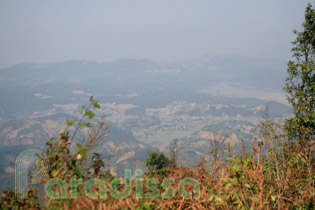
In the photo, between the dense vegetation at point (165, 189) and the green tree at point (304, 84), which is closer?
the dense vegetation at point (165, 189)

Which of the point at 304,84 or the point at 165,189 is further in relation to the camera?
the point at 304,84

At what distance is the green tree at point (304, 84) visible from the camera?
927cm

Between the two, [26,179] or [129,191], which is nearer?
[129,191]

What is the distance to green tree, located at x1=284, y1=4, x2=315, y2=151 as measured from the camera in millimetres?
9273

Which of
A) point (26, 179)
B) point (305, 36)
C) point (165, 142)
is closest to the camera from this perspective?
point (26, 179)

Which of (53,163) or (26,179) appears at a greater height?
(53,163)

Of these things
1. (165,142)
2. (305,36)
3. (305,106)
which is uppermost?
(305,36)

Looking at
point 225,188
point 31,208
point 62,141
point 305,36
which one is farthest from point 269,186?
point 305,36

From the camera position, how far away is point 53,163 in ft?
5.87

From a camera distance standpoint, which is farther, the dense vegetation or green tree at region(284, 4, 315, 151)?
green tree at region(284, 4, 315, 151)

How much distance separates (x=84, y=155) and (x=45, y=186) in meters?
0.37

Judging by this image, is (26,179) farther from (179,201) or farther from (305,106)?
(305,106)

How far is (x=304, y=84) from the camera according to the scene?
10391 mm

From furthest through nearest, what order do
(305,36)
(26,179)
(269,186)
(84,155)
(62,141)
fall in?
(305,36) < (26,179) < (269,186) < (62,141) < (84,155)
